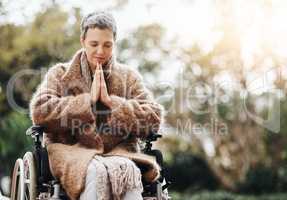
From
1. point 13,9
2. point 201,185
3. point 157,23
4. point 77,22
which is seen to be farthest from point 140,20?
point 201,185

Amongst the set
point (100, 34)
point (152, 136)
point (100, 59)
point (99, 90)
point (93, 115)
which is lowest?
point (152, 136)

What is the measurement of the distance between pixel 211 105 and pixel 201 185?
1880mm

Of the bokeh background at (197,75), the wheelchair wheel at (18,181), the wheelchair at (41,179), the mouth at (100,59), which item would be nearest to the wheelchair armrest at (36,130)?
the wheelchair at (41,179)

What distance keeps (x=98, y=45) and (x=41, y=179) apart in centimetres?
69

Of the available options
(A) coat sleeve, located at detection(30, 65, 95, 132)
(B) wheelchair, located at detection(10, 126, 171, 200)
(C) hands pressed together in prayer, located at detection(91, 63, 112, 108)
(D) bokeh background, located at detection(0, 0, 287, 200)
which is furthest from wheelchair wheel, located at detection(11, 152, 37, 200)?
(D) bokeh background, located at detection(0, 0, 287, 200)

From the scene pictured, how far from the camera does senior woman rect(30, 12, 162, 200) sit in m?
3.09

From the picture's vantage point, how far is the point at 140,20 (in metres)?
9.40

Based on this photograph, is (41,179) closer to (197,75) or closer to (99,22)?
(99,22)

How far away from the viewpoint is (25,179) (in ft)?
10.8

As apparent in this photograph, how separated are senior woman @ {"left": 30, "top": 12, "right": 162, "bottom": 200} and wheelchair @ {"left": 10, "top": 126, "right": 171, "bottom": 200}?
3cm

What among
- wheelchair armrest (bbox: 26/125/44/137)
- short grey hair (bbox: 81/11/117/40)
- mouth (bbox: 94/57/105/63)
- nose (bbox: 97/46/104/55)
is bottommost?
wheelchair armrest (bbox: 26/125/44/137)

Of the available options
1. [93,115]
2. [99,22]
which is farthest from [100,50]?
Result: [93,115]

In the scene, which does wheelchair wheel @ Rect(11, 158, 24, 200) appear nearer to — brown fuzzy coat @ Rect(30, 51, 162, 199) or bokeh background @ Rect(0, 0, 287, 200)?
brown fuzzy coat @ Rect(30, 51, 162, 199)

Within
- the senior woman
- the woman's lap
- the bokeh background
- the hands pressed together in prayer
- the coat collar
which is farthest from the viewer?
the bokeh background
